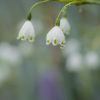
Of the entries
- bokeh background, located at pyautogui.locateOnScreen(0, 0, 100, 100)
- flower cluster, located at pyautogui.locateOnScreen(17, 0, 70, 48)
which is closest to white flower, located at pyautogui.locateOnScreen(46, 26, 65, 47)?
flower cluster, located at pyautogui.locateOnScreen(17, 0, 70, 48)

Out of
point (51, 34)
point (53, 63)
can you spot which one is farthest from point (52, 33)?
point (53, 63)

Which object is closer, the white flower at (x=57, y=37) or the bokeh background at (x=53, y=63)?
the white flower at (x=57, y=37)

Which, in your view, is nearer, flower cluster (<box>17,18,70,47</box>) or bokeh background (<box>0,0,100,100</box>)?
flower cluster (<box>17,18,70,47</box>)

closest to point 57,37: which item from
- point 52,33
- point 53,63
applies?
point 52,33

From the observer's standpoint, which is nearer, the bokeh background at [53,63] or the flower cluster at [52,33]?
the flower cluster at [52,33]

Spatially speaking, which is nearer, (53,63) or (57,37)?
(57,37)

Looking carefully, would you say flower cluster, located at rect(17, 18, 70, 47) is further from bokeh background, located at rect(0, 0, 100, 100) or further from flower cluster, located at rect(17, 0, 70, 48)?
bokeh background, located at rect(0, 0, 100, 100)

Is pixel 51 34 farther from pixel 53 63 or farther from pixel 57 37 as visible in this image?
pixel 53 63

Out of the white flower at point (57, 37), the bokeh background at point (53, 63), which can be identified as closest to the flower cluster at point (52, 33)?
the white flower at point (57, 37)

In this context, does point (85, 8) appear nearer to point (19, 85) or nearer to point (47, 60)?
point (47, 60)

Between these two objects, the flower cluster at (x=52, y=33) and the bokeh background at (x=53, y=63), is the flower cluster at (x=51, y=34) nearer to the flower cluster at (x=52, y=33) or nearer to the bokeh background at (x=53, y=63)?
the flower cluster at (x=52, y=33)
